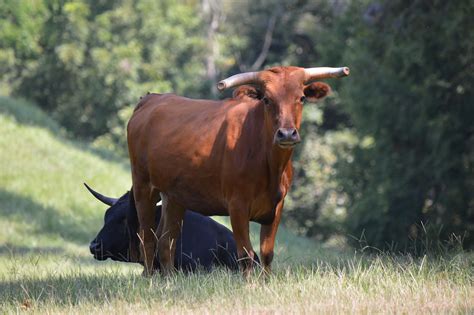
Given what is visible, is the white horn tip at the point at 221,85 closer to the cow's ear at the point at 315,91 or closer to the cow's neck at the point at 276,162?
the cow's neck at the point at 276,162

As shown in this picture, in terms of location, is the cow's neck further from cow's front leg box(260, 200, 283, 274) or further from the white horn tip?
the white horn tip

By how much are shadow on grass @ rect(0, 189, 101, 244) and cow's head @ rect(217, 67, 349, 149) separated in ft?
41.6

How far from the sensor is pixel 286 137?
9.18 m

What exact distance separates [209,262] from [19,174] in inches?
566

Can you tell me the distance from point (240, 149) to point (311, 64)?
35.4 metres

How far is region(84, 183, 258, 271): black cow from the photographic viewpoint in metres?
12.1

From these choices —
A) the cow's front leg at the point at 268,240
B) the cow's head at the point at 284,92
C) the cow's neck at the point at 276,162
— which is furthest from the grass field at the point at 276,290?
the cow's head at the point at 284,92

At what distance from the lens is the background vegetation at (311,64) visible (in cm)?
2753

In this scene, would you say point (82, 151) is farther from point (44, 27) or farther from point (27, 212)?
point (44, 27)

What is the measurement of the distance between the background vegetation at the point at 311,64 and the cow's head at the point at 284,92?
16735mm

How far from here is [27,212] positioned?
2303 cm

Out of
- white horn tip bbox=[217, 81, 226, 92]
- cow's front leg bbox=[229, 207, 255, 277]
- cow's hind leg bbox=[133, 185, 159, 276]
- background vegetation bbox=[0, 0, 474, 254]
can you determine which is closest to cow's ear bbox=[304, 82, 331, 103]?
white horn tip bbox=[217, 81, 226, 92]

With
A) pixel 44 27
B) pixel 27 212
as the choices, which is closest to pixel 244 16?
pixel 44 27

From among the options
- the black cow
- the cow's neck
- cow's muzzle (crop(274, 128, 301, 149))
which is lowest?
the black cow
